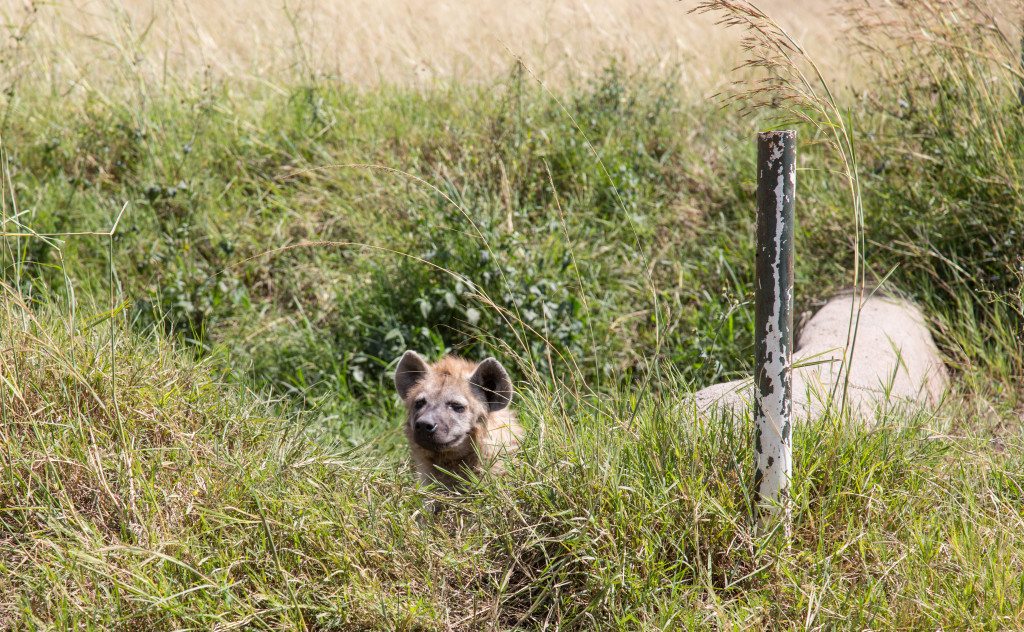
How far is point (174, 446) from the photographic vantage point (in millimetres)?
3418

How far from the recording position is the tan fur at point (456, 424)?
4160mm

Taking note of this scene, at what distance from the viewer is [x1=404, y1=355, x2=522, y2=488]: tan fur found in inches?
164

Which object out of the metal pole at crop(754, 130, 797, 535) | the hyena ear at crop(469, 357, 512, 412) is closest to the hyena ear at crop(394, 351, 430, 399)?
the hyena ear at crop(469, 357, 512, 412)

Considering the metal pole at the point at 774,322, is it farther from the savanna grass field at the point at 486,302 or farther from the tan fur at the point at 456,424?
the tan fur at the point at 456,424

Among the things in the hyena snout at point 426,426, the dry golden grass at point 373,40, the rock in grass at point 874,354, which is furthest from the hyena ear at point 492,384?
the dry golden grass at point 373,40

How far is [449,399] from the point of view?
4195 millimetres

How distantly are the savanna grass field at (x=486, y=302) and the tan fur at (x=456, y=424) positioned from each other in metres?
0.20

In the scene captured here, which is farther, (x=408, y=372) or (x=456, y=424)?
(x=408, y=372)

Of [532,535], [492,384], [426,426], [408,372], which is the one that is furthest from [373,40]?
[532,535]

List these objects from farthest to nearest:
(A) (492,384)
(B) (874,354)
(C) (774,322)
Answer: (B) (874,354) < (A) (492,384) < (C) (774,322)

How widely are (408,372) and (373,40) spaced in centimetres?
406

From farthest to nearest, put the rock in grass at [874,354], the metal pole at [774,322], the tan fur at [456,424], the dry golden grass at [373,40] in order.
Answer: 1. the dry golden grass at [373,40]
2. the tan fur at [456,424]
3. the rock in grass at [874,354]
4. the metal pole at [774,322]

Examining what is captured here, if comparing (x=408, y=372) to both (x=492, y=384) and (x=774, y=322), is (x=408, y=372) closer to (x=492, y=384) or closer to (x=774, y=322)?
(x=492, y=384)

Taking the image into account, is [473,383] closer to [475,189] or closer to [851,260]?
[475,189]
